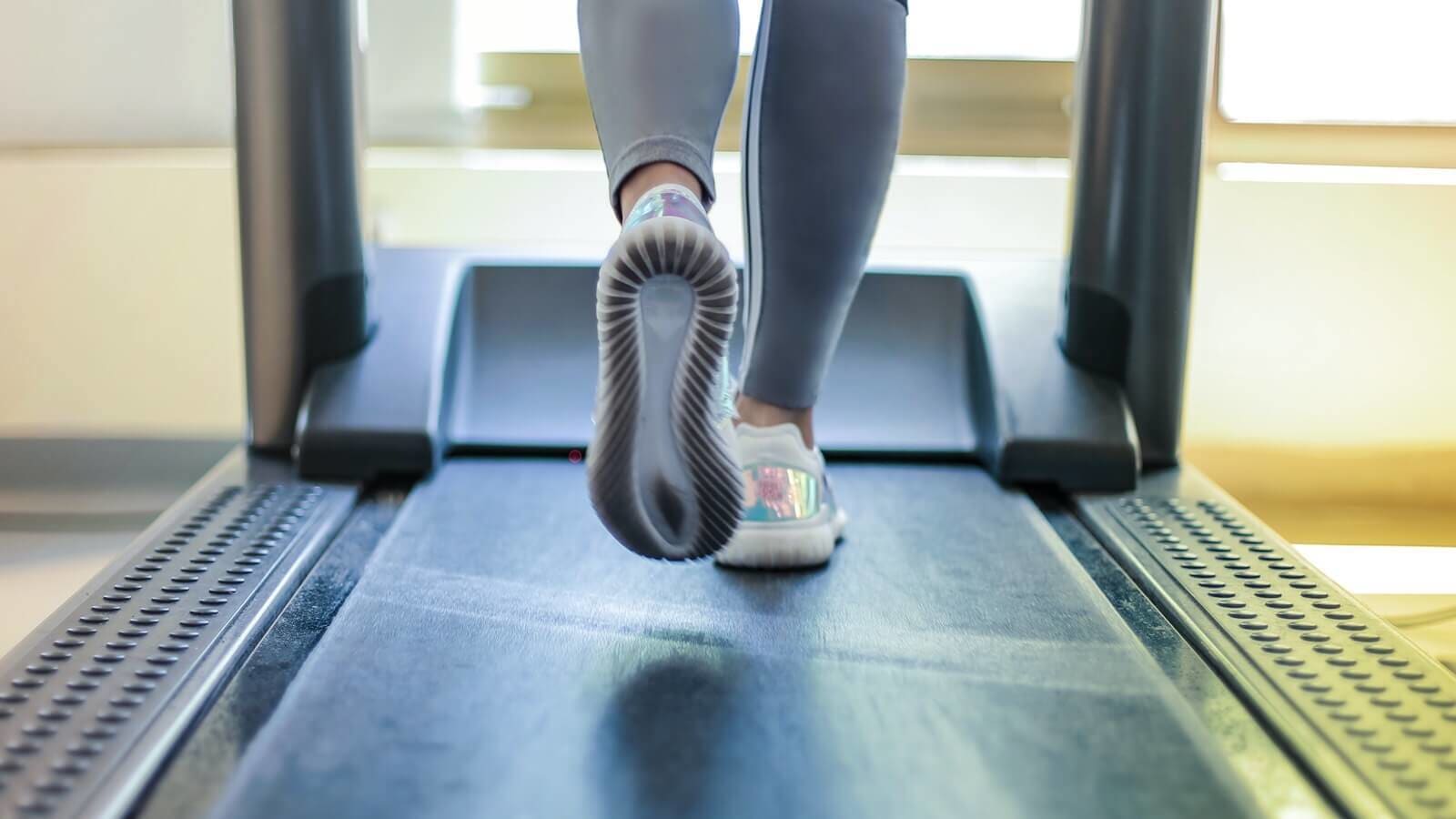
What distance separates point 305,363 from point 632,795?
3.16 ft

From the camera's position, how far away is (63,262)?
186 centimetres

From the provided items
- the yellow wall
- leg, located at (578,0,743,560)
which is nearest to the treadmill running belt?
leg, located at (578,0,743,560)

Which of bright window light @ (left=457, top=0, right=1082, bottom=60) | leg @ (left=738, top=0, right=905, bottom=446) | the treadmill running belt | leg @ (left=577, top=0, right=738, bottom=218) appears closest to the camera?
the treadmill running belt

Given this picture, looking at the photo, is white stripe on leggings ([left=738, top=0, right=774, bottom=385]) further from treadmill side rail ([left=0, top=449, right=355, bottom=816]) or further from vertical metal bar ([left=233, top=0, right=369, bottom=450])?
vertical metal bar ([left=233, top=0, right=369, bottom=450])

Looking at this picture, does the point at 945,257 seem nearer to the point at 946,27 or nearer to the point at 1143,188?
the point at 1143,188

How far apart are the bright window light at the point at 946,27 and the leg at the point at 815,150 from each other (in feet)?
3.90

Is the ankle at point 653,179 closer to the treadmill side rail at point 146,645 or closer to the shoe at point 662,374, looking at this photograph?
the shoe at point 662,374

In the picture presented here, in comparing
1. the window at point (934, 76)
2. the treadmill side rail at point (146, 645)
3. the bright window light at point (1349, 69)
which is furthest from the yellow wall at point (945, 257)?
the treadmill side rail at point (146, 645)

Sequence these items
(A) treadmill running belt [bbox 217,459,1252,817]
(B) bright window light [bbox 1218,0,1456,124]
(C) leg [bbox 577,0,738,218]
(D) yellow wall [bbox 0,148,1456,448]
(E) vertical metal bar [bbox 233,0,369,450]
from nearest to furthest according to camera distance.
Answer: (A) treadmill running belt [bbox 217,459,1252,817], (C) leg [bbox 577,0,738,218], (E) vertical metal bar [bbox 233,0,369,450], (D) yellow wall [bbox 0,148,1456,448], (B) bright window light [bbox 1218,0,1456,124]

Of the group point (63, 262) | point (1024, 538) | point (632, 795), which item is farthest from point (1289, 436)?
point (63, 262)

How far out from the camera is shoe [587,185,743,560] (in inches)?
32.9

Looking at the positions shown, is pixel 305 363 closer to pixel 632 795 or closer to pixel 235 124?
pixel 235 124

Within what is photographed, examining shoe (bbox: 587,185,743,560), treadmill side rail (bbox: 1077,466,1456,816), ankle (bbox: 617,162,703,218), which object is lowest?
treadmill side rail (bbox: 1077,466,1456,816)

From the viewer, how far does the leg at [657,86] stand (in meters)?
0.91
